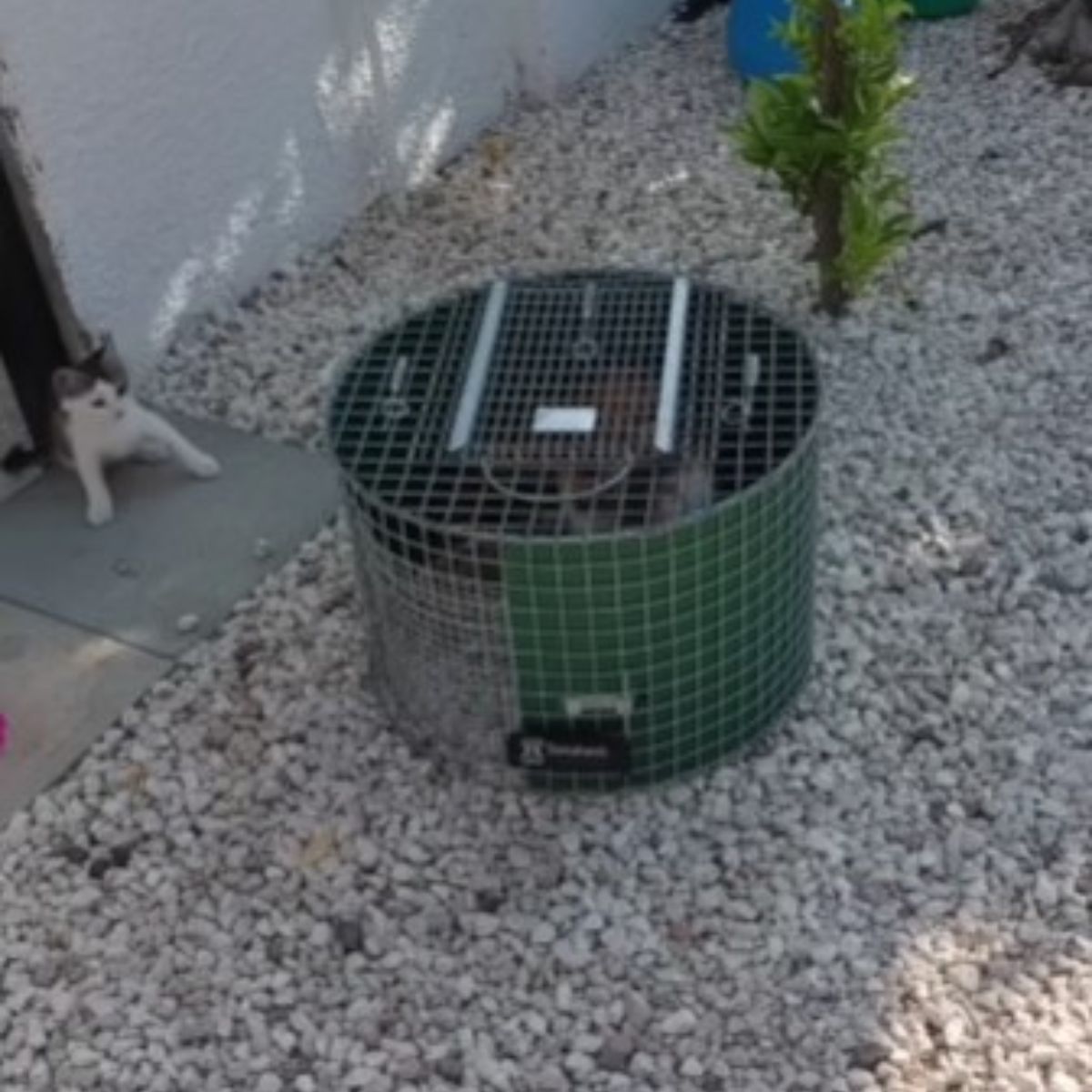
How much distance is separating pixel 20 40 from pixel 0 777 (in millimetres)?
1541

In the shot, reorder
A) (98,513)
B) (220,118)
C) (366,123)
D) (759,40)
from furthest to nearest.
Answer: (759,40) → (366,123) → (220,118) → (98,513)

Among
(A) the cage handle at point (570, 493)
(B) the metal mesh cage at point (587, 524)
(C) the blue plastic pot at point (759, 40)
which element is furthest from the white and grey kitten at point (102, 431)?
(C) the blue plastic pot at point (759, 40)

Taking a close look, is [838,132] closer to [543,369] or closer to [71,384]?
[543,369]

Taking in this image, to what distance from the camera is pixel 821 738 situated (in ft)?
9.65

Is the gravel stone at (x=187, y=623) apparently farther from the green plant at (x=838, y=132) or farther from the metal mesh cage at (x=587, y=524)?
the green plant at (x=838, y=132)

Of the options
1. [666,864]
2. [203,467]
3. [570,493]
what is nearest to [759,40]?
[203,467]

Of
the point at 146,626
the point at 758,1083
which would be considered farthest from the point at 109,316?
the point at 758,1083

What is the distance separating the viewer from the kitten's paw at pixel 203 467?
3650mm

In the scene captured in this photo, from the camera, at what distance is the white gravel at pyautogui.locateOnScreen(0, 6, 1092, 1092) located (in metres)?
2.49

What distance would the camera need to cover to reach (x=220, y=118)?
411 centimetres

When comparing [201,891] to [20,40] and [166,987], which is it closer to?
[166,987]

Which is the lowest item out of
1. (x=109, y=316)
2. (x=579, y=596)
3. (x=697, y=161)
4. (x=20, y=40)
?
(x=697, y=161)

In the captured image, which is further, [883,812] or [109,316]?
[109,316]

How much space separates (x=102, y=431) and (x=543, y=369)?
3.69 ft
